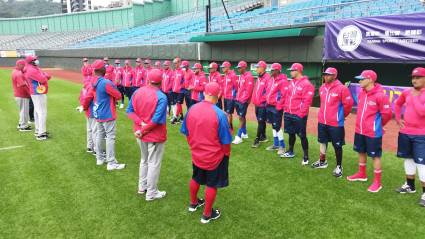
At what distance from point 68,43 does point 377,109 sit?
44.6 meters

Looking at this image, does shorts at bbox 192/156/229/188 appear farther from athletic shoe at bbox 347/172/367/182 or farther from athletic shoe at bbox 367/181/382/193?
athletic shoe at bbox 347/172/367/182

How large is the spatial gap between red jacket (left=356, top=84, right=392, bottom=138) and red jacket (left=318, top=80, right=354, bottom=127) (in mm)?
434

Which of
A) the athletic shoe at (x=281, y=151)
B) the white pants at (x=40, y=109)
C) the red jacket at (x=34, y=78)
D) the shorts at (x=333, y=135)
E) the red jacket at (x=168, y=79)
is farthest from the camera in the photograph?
the red jacket at (x=168, y=79)

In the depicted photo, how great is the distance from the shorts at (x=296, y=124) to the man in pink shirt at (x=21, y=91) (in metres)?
7.15

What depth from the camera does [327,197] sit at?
217 inches

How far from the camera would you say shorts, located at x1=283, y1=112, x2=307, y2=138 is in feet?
22.6

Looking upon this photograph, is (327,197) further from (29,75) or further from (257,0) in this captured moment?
(257,0)

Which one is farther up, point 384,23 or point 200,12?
point 200,12

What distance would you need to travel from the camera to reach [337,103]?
20.1ft

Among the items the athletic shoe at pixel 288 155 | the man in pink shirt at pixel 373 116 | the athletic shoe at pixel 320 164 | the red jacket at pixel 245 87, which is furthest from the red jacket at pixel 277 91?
the man in pink shirt at pixel 373 116

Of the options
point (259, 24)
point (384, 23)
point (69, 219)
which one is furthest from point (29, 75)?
point (259, 24)

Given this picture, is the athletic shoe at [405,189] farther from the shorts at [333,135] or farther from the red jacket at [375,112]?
the shorts at [333,135]

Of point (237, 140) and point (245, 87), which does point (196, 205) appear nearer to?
point (237, 140)

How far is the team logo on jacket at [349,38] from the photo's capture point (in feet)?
37.0
